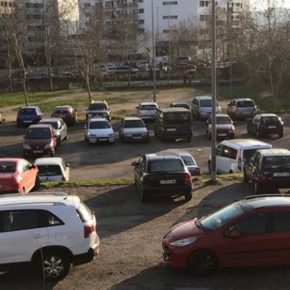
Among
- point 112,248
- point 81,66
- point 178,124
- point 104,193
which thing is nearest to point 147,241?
point 112,248

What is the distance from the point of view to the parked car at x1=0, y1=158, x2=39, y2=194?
18125 mm

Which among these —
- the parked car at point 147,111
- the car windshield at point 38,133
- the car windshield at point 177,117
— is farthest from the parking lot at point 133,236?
the parked car at point 147,111

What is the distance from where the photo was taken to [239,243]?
11.0 metres

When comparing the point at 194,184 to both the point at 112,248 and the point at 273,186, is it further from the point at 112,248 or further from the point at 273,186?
the point at 112,248

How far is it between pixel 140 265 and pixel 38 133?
20.1 meters

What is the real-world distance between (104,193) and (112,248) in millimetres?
6611

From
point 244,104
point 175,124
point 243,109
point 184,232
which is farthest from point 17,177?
point 244,104

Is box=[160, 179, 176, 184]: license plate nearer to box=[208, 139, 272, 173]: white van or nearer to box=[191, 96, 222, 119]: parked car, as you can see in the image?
box=[208, 139, 272, 173]: white van

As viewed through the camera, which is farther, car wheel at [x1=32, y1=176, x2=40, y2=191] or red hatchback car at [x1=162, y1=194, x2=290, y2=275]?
car wheel at [x1=32, y1=176, x2=40, y2=191]

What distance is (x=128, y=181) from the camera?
21766mm

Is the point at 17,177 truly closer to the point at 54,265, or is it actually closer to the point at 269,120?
the point at 54,265

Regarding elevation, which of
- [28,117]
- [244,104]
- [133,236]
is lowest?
[133,236]

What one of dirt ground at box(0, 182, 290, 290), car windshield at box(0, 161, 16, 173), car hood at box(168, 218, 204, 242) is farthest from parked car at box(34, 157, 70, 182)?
car hood at box(168, 218, 204, 242)

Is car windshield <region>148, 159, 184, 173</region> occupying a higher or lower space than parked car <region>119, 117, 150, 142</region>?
higher
